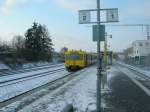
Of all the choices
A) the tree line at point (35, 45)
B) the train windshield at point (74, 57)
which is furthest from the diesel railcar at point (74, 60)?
the tree line at point (35, 45)

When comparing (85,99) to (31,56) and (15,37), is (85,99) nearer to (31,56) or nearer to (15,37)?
(31,56)

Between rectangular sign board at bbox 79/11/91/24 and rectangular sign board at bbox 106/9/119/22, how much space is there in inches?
24.6

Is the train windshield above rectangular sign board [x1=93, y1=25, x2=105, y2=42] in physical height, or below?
below

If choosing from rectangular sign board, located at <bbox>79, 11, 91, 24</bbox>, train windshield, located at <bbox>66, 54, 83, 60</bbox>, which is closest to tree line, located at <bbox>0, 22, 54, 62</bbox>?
train windshield, located at <bbox>66, 54, 83, 60</bbox>

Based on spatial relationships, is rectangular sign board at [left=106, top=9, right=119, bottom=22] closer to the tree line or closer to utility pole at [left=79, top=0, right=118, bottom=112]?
utility pole at [left=79, top=0, right=118, bottom=112]

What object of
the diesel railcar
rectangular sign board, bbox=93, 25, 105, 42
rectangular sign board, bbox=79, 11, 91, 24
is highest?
rectangular sign board, bbox=79, 11, 91, 24

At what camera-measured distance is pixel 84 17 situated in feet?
38.1

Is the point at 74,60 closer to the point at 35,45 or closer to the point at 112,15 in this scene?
the point at 112,15

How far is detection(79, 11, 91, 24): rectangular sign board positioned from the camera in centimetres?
1152

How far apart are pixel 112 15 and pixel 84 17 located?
0.94 meters

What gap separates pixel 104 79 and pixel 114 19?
9.57m

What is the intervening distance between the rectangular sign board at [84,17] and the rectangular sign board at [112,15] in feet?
2.05

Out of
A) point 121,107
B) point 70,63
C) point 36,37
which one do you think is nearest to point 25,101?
point 121,107

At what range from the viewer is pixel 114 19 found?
11.3m
